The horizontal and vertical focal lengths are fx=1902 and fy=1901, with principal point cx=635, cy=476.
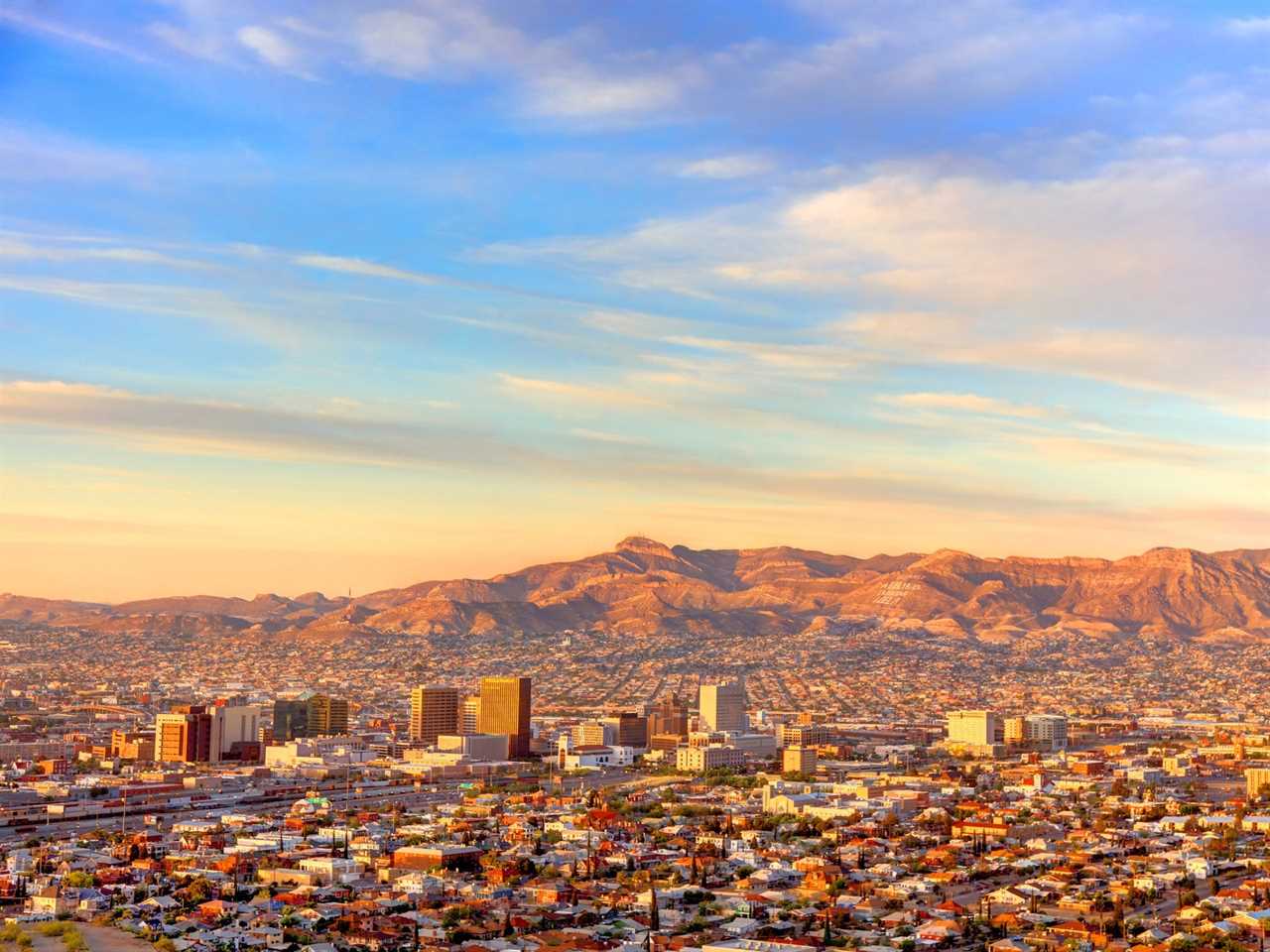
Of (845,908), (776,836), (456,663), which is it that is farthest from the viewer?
(456,663)

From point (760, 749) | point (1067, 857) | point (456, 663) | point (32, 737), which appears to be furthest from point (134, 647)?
point (1067, 857)

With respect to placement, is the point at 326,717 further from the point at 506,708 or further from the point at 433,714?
the point at 506,708

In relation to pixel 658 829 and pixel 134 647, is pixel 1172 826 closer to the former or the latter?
pixel 658 829

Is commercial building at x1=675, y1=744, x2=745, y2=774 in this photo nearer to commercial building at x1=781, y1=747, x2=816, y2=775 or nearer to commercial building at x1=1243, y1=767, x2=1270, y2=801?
commercial building at x1=781, y1=747, x2=816, y2=775

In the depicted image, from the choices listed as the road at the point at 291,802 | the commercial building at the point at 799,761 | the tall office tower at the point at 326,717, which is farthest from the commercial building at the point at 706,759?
the tall office tower at the point at 326,717

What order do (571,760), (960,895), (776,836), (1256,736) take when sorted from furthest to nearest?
(1256,736) < (571,760) < (776,836) < (960,895)

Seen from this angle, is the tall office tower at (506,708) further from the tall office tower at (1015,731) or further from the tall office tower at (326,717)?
the tall office tower at (1015,731)

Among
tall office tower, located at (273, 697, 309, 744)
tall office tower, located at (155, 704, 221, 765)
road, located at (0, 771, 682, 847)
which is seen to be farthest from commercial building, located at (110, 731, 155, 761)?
road, located at (0, 771, 682, 847)

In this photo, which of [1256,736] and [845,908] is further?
[1256,736]
